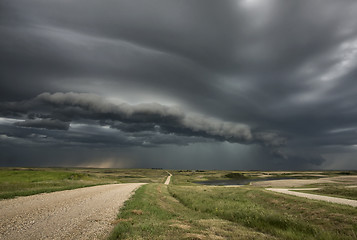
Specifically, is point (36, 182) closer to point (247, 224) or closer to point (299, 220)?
point (247, 224)

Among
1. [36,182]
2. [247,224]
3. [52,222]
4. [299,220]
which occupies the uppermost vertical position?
[36,182]

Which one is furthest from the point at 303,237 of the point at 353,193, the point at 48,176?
the point at 48,176

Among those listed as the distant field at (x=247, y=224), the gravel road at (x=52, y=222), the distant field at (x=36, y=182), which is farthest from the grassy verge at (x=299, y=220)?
the distant field at (x=36, y=182)

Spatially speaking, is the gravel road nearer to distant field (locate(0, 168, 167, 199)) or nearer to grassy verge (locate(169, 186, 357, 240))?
distant field (locate(0, 168, 167, 199))

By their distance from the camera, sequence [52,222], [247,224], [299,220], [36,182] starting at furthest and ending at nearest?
[36,182] < [299,220] < [247,224] < [52,222]

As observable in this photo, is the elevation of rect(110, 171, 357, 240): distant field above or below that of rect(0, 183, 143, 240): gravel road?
below

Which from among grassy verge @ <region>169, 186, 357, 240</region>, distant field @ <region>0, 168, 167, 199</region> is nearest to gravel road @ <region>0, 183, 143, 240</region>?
distant field @ <region>0, 168, 167, 199</region>

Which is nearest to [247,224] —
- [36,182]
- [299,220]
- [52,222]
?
[299,220]

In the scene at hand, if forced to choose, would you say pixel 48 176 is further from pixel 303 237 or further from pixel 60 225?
pixel 303 237

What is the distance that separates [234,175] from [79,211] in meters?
141

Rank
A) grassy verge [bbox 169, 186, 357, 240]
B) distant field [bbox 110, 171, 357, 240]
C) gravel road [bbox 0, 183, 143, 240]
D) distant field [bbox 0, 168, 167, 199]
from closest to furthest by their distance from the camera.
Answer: gravel road [bbox 0, 183, 143, 240]
distant field [bbox 110, 171, 357, 240]
grassy verge [bbox 169, 186, 357, 240]
distant field [bbox 0, 168, 167, 199]

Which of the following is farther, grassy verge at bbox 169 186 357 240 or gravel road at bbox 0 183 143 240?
grassy verge at bbox 169 186 357 240

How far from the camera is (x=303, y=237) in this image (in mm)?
12586

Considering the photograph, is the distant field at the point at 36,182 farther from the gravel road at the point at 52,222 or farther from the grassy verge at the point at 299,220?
the grassy verge at the point at 299,220
